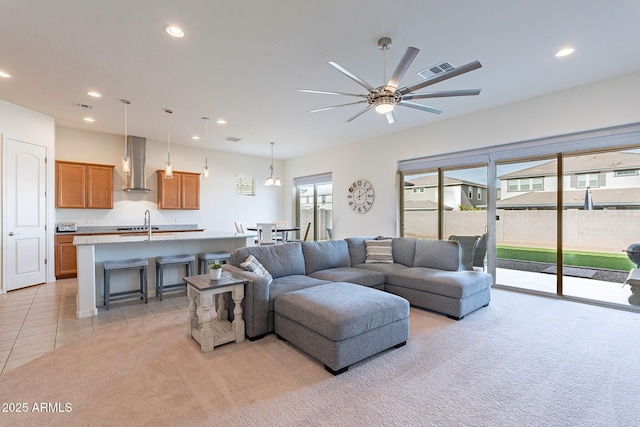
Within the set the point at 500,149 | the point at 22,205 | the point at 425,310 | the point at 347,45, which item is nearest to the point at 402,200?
the point at 500,149

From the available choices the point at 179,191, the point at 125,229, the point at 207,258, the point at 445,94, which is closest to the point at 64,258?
the point at 125,229

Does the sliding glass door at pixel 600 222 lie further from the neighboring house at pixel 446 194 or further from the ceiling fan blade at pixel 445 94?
the ceiling fan blade at pixel 445 94

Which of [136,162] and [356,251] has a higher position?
[136,162]

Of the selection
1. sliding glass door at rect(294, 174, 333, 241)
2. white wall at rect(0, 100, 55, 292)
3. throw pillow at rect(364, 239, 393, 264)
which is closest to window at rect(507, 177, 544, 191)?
throw pillow at rect(364, 239, 393, 264)

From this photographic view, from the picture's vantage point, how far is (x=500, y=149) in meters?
4.92

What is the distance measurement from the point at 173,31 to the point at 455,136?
15.3 feet

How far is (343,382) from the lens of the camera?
225 cm

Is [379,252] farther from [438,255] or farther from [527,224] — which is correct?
[527,224]

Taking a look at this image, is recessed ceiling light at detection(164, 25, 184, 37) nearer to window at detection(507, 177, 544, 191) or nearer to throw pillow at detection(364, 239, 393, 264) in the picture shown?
throw pillow at detection(364, 239, 393, 264)

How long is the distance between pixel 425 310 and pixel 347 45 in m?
3.32

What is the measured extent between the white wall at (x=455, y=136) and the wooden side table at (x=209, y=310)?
421 centimetres

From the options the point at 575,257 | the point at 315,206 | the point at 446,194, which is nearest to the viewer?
the point at 575,257

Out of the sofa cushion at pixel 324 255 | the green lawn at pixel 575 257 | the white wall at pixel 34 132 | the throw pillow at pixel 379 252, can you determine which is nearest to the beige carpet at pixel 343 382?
the sofa cushion at pixel 324 255

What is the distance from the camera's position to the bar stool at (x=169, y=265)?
4199mm
